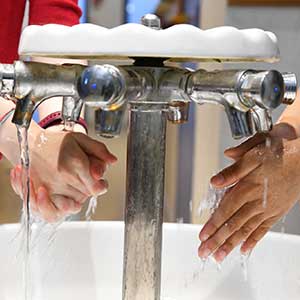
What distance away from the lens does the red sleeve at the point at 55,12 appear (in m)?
0.71

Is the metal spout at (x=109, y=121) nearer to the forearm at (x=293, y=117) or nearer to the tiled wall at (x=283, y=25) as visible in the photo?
the forearm at (x=293, y=117)

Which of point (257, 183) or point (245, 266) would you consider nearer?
point (257, 183)

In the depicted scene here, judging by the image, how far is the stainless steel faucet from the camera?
1.28 feet

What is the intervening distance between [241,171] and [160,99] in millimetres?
79

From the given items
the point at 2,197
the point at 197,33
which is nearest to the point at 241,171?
the point at 197,33

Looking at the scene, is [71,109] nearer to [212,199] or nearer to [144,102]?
[144,102]

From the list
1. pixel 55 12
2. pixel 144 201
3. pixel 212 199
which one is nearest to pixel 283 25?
pixel 55 12

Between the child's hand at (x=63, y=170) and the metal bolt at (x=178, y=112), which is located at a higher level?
the metal bolt at (x=178, y=112)

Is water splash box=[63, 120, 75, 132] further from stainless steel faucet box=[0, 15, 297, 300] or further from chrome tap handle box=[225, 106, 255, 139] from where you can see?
chrome tap handle box=[225, 106, 255, 139]

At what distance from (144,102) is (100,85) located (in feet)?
0.24

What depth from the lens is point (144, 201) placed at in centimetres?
47

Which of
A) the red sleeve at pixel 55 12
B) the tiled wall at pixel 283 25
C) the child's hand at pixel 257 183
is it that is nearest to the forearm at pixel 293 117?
the child's hand at pixel 257 183

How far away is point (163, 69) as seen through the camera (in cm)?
44

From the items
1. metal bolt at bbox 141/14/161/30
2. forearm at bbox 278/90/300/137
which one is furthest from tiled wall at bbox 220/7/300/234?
metal bolt at bbox 141/14/161/30
